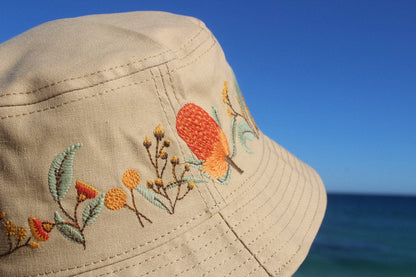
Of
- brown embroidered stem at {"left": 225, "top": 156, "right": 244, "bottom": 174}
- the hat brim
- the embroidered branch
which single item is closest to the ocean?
the hat brim

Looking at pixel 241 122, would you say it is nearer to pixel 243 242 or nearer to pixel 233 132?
pixel 233 132

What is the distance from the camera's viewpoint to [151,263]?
62 centimetres

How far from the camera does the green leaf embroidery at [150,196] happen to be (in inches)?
25.2

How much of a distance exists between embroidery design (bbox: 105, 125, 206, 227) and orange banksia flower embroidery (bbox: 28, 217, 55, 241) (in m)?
0.11

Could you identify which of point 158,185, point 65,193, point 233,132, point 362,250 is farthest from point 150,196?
point 362,250

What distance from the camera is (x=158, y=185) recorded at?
2.14 feet

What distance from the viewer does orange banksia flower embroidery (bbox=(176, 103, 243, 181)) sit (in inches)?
27.3

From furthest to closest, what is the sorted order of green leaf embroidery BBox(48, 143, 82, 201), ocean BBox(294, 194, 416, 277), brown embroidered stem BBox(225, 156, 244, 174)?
ocean BBox(294, 194, 416, 277) < brown embroidered stem BBox(225, 156, 244, 174) < green leaf embroidery BBox(48, 143, 82, 201)

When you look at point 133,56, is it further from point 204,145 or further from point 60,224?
point 60,224

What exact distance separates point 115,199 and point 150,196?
6 centimetres

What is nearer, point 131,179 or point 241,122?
point 131,179

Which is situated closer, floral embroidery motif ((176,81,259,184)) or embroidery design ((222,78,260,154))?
floral embroidery motif ((176,81,259,184))

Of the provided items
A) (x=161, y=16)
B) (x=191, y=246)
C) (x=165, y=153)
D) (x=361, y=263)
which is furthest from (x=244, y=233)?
(x=361, y=263)

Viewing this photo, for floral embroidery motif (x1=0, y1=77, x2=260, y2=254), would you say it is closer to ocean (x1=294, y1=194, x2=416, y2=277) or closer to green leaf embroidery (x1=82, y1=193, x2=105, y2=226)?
green leaf embroidery (x1=82, y1=193, x2=105, y2=226)
